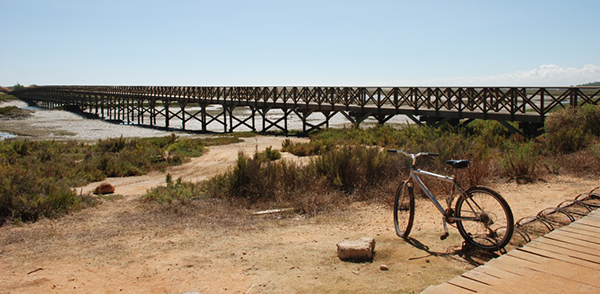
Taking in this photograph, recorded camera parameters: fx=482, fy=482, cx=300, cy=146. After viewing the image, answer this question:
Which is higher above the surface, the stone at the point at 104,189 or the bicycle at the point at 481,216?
the bicycle at the point at 481,216

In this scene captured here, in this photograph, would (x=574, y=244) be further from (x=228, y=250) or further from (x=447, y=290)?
(x=228, y=250)

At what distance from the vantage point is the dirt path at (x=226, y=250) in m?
4.33

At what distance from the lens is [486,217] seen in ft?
14.4

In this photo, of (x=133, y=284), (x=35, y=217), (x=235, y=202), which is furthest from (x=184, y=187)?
(x=133, y=284)

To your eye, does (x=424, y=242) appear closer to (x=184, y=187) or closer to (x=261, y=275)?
(x=261, y=275)

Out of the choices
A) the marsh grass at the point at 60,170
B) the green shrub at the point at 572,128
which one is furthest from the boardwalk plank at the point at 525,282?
the green shrub at the point at 572,128

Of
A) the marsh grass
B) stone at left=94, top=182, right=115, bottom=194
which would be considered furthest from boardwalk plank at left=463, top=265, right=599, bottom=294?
stone at left=94, top=182, right=115, bottom=194

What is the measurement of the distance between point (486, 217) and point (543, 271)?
38.7 inches

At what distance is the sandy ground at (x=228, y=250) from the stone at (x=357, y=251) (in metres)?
0.10

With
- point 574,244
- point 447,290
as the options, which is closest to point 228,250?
point 447,290

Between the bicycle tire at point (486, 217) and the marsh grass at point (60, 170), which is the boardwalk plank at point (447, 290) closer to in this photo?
the bicycle tire at point (486, 217)

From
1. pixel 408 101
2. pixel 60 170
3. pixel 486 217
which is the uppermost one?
pixel 408 101

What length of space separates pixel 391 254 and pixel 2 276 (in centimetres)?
395

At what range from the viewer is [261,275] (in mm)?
4484
